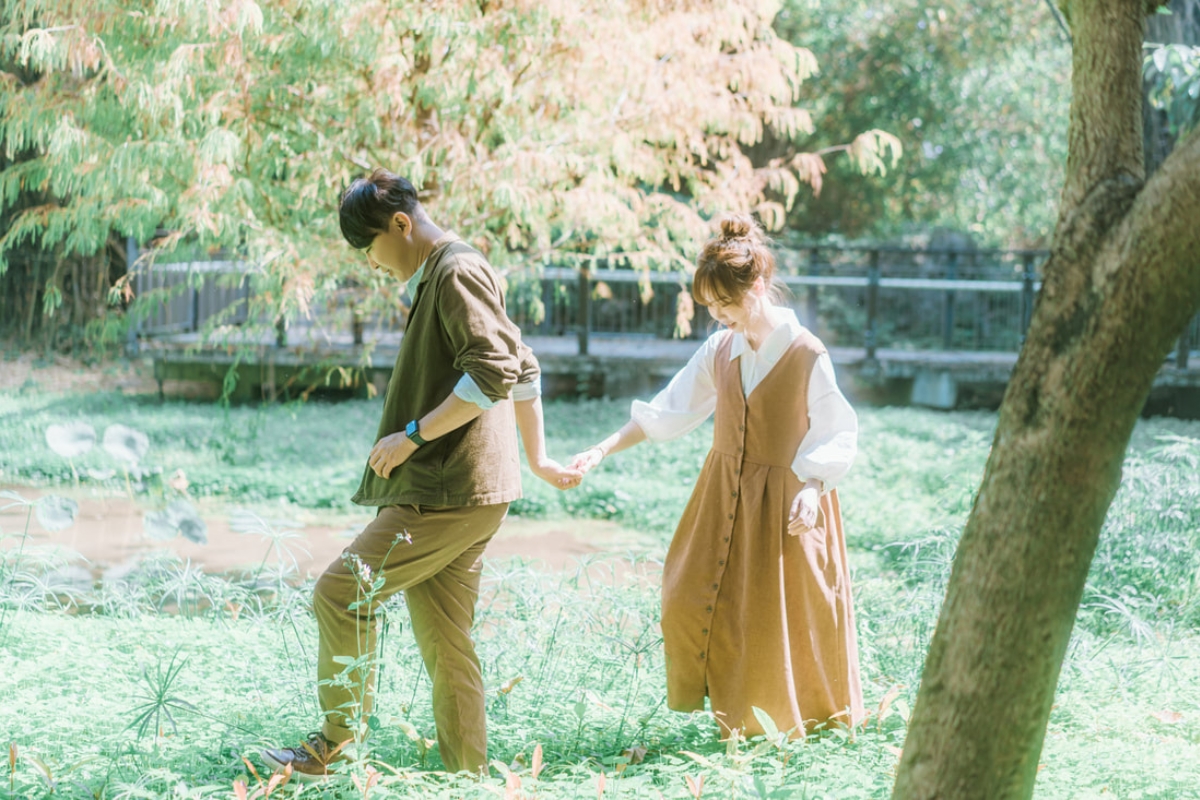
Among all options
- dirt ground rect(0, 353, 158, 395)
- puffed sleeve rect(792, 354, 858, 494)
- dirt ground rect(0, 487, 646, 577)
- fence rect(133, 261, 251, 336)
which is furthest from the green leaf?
dirt ground rect(0, 353, 158, 395)

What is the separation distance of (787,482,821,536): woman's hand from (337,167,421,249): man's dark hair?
1338 mm

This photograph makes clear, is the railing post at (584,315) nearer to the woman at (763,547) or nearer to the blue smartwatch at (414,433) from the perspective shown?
the woman at (763,547)

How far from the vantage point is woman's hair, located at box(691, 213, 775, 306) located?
348 centimetres

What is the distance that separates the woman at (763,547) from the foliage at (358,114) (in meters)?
3.35

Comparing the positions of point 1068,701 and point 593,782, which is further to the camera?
point 1068,701

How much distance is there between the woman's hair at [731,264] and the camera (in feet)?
11.4

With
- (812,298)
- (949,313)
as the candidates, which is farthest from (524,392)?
(949,313)

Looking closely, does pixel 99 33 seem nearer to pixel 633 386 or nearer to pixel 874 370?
pixel 633 386

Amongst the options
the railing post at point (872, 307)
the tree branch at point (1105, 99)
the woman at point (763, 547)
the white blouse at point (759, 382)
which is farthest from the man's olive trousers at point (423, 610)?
the railing post at point (872, 307)

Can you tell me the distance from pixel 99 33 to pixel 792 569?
16.8 feet

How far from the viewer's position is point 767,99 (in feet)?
26.0

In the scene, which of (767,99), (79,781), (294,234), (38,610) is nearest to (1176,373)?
(767,99)

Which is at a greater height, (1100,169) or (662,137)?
(662,137)

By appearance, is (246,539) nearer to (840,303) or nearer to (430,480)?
(430,480)
